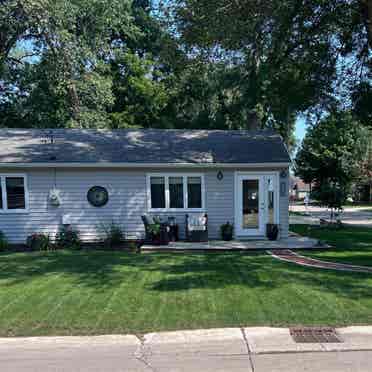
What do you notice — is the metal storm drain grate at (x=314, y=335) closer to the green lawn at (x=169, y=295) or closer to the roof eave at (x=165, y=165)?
the green lawn at (x=169, y=295)

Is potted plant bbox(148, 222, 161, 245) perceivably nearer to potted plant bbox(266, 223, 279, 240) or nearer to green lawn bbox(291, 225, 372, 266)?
potted plant bbox(266, 223, 279, 240)

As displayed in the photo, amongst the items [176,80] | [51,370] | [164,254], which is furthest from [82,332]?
[176,80]

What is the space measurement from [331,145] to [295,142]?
3488 millimetres

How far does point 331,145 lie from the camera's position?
30.8 meters

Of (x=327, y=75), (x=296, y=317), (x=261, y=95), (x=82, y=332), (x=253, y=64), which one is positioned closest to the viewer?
(x=82, y=332)

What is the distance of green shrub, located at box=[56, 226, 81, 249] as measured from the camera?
32.7 ft

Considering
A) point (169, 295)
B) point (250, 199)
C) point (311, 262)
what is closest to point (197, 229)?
point (250, 199)

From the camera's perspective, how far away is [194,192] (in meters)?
10.4

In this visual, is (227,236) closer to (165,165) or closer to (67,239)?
(165,165)

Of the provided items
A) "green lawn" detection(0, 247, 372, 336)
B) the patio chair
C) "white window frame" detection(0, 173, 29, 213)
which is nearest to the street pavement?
"green lawn" detection(0, 247, 372, 336)

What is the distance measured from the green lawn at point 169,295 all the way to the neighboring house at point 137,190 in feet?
8.60

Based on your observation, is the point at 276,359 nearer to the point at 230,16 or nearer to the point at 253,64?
the point at 230,16

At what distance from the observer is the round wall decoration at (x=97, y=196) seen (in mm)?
10302

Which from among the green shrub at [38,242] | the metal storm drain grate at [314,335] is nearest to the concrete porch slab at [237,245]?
the green shrub at [38,242]
